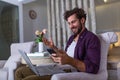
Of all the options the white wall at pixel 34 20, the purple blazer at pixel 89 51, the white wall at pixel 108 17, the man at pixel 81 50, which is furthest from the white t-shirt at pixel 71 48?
the white wall at pixel 108 17

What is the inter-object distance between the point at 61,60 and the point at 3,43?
3.87m

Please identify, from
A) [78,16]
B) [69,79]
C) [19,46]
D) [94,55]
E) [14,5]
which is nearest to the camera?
[69,79]

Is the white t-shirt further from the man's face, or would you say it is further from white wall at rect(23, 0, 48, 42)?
white wall at rect(23, 0, 48, 42)

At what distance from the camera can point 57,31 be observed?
196 inches

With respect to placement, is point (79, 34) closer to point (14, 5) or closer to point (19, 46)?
point (19, 46)

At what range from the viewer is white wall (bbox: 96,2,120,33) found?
7496 millimetres

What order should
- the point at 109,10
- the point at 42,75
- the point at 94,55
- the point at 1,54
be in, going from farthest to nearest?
the point at 109,10, the point at 1,54, the point at 42,75, the point at 94,55

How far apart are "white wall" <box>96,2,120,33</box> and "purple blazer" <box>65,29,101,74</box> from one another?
19.1 ft

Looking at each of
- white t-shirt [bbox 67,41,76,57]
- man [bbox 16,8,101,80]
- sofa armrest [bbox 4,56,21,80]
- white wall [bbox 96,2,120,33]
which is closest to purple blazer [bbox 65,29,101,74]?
man [bbox 16,8,101,80]

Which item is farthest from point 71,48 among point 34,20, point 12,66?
point 34,20

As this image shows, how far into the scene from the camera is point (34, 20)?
6.13 metres

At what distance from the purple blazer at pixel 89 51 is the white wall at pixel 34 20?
13.4ft

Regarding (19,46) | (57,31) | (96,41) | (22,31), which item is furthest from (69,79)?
(22,31)

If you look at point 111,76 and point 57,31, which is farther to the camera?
point 57,31
